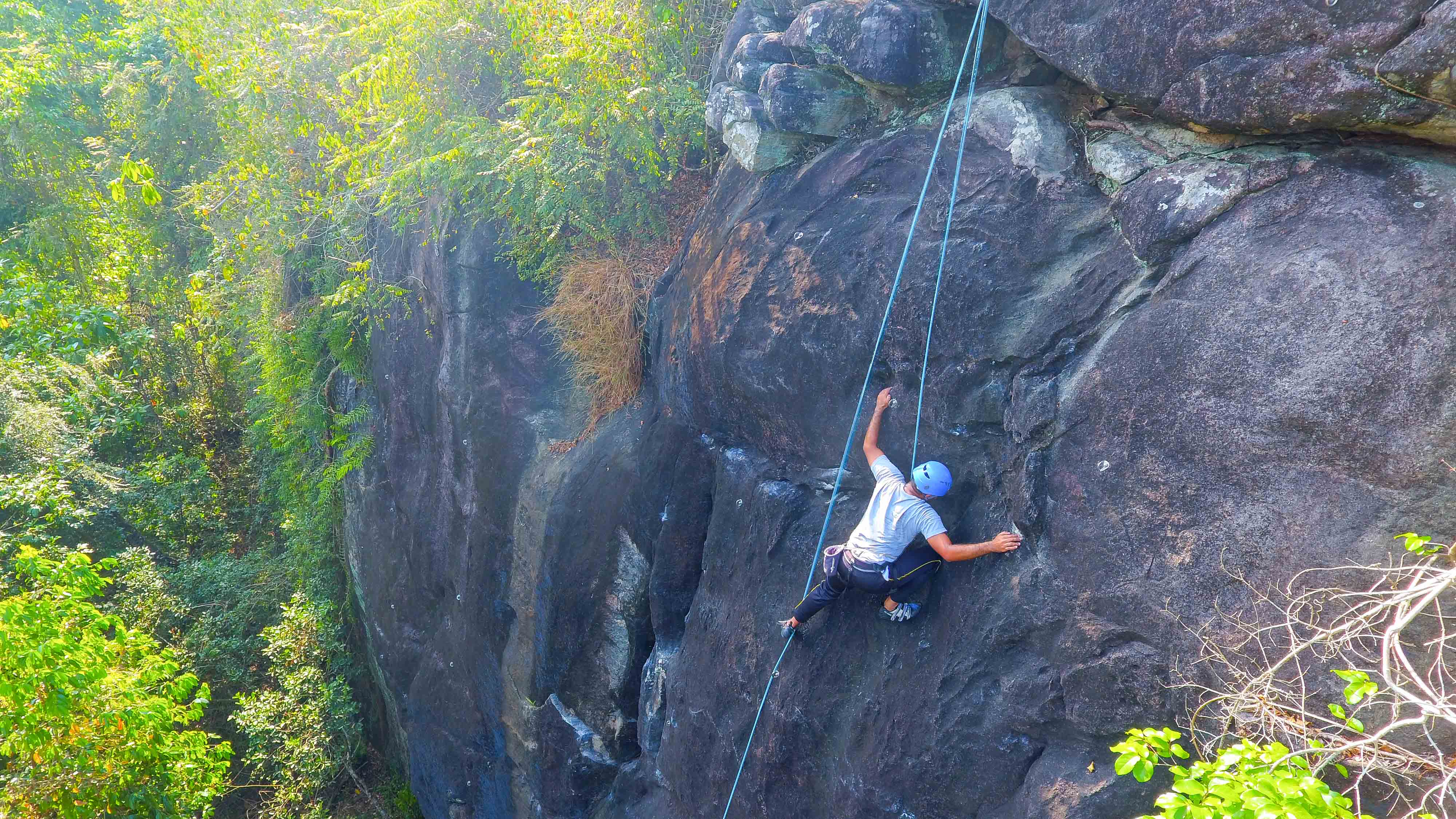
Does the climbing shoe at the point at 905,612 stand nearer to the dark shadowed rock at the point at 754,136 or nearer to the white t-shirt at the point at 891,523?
the white t-shirt at the point at 891,523

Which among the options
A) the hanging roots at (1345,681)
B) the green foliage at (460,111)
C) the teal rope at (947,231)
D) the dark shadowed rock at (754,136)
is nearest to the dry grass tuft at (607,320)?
the green foliage at (460,111)

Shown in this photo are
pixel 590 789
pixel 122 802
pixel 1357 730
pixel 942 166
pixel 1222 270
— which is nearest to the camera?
pixel 1357 730

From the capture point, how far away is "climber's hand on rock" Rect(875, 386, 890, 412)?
5914 mm

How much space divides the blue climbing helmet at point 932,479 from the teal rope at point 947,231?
341mm

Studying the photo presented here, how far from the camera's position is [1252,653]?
400cm

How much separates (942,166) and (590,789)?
23.3ft

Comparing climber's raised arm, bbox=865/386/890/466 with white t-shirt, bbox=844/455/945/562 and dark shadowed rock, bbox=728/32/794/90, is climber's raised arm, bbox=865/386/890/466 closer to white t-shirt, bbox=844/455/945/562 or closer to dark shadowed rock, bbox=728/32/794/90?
white t-shirt, bbox=844/455/945/562

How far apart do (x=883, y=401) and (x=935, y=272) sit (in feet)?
3.08

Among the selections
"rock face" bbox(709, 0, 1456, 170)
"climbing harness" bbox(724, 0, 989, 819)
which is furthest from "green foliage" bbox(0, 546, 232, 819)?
"rock face" bbox(709, 0, 1456, 170)

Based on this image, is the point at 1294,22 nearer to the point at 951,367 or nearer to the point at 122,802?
the point at 951,367

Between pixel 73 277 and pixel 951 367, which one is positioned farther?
pixel 73 277

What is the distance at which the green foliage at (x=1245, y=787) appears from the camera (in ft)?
9.30

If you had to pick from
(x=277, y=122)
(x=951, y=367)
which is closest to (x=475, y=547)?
(x=951, y=367)

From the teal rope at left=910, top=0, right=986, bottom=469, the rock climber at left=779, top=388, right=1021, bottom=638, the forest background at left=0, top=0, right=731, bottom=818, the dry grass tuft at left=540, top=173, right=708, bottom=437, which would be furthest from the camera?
the dry grass tuft at left=540, top=173, right=708, bottom=437
